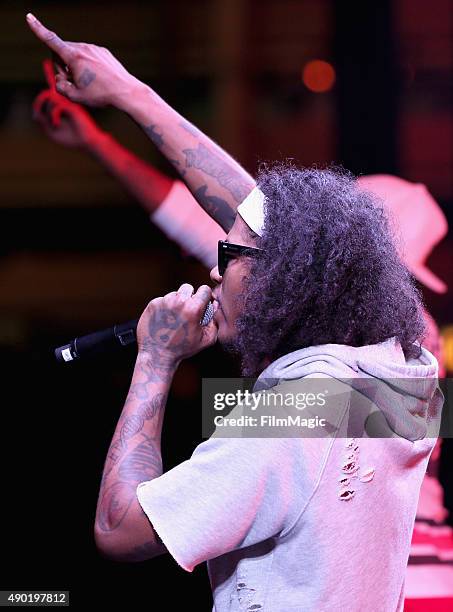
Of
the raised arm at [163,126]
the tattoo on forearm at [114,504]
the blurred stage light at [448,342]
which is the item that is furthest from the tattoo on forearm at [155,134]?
the blurred stage light at [448,342]

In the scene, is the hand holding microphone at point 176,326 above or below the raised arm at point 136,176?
below

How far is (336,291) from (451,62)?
175 cm

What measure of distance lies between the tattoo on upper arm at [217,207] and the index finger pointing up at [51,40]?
0.43 meters

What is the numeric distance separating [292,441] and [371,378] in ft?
0.56

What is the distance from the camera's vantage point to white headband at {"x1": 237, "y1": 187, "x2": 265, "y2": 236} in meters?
1.34

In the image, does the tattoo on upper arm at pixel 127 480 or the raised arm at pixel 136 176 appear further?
the raised arm at pixel 136 176

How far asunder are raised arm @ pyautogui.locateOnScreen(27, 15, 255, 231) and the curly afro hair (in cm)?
48

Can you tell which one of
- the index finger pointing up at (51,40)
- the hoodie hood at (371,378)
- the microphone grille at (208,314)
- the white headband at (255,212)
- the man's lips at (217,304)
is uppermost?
the index finger pointing up at (51,40)

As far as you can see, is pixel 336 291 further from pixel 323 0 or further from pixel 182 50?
pixel 182 50

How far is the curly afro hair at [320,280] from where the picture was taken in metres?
1.25

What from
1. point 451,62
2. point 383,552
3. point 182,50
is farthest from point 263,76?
point 383,552

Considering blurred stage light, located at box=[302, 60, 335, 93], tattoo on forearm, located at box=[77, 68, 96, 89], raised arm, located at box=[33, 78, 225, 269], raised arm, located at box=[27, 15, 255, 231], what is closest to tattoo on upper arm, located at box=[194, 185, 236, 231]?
raised arm, located at box=[27, 15, 255, 231]

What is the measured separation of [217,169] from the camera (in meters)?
1.83

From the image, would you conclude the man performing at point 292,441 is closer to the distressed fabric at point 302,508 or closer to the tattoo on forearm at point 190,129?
the distressed fabric at point 302,508
